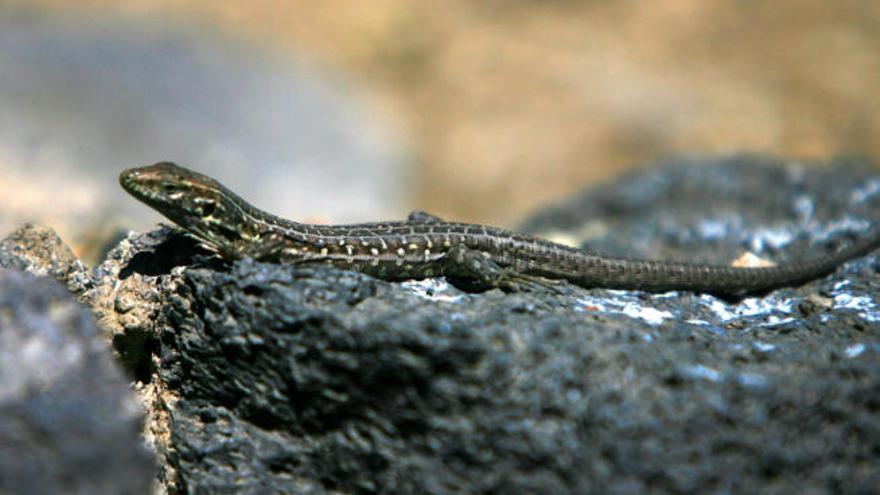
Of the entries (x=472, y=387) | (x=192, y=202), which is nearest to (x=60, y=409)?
(x=192, y=202)

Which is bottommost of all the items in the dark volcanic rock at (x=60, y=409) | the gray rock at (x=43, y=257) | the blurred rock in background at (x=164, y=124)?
the dark volcanic rock at (x=60, y=409)

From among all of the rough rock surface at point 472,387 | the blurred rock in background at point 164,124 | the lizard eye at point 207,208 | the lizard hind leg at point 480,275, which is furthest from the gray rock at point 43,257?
the blurred rock in background at point 164,124

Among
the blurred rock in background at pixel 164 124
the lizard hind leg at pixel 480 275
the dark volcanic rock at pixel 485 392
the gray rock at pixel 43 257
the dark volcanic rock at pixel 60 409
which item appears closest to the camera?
the dark volcanic rock at pixel 60 409

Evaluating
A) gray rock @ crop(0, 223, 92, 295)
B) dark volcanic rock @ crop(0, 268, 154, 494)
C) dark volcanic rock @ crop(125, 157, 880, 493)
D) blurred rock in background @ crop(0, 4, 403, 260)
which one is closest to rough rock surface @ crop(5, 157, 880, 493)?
dark volcanic rock @ crop(125, 157, 880, 493)

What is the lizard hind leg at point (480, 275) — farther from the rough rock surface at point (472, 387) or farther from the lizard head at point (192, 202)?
the lizard head at point (192, 202)

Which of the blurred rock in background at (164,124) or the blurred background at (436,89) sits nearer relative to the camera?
the blurred rock in background at (164,124)

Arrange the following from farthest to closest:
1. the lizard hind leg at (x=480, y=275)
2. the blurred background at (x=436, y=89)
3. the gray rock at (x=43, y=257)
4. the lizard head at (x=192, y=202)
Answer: the blurred background at (x=436, y=89)
the lizard hind leg at (x=480, y=275)
the gray rock at (x=43, y=257)
the lizard head at (x=192, y=202)

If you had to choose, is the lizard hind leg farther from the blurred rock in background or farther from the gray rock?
the blurred rock in background
